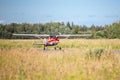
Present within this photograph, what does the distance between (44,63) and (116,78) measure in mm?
2978

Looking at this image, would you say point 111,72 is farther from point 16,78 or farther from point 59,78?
point 16,78

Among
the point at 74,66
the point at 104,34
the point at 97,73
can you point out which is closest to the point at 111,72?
the point at 97,73

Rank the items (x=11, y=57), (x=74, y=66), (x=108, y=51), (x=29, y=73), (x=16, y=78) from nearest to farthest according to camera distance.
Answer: (x=16, y=78), (x=29, y=73), (x=74, y=66), (x=11, y=57), (x=108, y=51)

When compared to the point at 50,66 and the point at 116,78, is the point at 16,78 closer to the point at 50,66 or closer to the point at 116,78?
the point at 50,66

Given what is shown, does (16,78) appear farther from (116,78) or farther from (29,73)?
(116,78)

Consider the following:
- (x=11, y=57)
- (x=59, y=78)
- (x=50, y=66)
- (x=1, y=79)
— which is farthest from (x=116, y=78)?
(x=11, y=57)

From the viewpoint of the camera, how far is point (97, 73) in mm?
8516

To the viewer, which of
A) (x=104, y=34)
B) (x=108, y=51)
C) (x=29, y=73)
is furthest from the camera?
(x=104, y=34)

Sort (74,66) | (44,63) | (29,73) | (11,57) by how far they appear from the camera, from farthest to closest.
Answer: (11,57) → (44,63) → (74,66) → (29,73)

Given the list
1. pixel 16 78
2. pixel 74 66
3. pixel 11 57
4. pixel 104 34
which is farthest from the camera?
pixel 104 34

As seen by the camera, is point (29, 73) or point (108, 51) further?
point (108, 51)

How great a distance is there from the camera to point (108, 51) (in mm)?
12969

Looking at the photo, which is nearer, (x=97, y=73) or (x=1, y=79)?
(x=1, y=79)

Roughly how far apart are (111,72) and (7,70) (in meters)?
3.10
